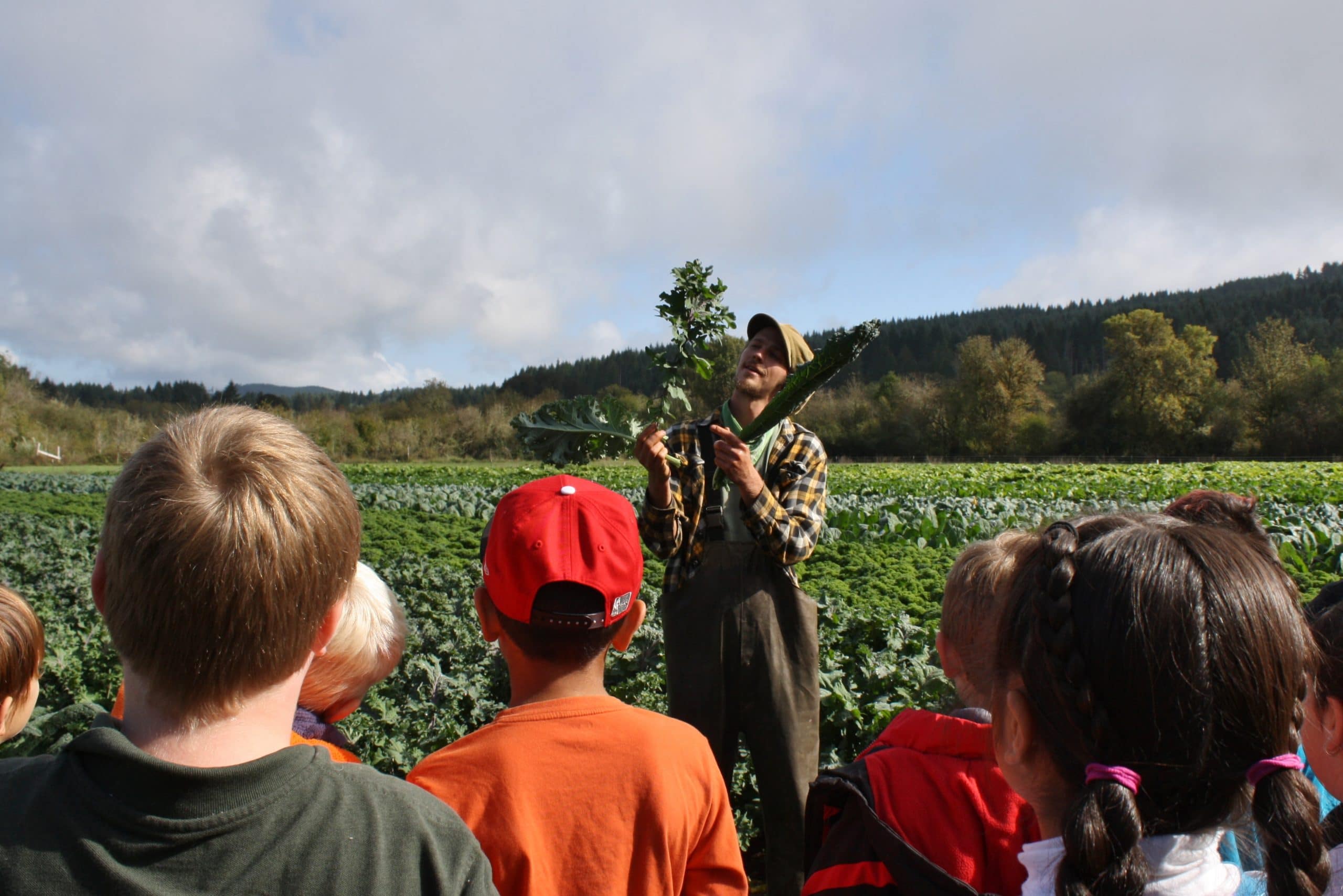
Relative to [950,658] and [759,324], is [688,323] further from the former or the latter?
[950,658]

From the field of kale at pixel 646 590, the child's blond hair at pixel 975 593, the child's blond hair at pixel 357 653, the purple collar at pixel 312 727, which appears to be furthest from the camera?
the field of kale at pixel 646 590

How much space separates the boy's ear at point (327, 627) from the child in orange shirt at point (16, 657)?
5.39 ft

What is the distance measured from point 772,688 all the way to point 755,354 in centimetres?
127

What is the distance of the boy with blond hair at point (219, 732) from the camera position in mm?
967

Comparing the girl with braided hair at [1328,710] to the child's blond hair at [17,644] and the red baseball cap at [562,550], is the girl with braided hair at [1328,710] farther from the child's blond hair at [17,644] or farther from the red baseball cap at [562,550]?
the child's blond hair at [17,644]

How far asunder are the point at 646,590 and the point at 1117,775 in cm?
585

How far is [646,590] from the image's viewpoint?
684 cm

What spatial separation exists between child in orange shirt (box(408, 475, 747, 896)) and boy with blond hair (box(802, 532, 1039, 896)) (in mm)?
246

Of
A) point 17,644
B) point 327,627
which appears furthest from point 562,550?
point 17,644

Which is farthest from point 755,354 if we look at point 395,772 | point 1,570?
point 1,570

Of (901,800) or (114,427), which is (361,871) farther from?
(114,427)

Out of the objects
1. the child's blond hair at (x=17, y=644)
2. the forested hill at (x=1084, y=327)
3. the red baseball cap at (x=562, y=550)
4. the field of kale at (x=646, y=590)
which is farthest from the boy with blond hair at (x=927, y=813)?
the forested hill at (x=1084, y=327)

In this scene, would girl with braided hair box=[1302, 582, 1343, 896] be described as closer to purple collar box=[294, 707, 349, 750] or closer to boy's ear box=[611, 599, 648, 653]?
boy's ear box=[611, 599, 648, 653]

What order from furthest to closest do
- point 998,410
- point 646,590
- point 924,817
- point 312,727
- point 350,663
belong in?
point 998,410
point 646,590
point 350,663
point 312,727
point 924,817
